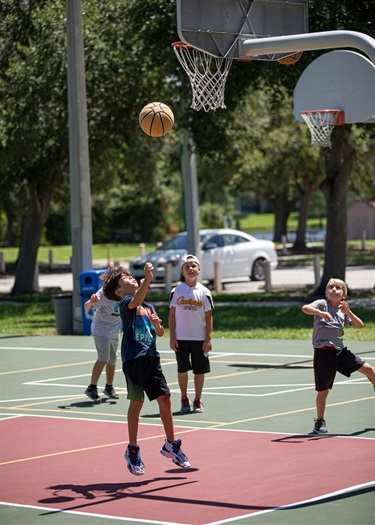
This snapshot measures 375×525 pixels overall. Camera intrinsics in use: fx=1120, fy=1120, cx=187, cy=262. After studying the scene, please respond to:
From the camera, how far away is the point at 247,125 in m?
37.0

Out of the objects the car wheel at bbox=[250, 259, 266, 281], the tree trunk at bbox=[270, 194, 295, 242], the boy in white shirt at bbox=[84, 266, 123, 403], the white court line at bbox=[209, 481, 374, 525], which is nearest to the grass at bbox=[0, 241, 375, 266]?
the tree trunk at bbox=[270, 194, 295, 242]

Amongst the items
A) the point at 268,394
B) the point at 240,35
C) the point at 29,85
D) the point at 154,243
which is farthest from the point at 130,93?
the point at 154,243

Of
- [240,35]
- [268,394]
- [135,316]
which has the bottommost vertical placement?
[268,394]

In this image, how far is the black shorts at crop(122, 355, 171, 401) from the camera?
10.2 m

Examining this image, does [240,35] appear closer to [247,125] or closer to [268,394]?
[268,394]

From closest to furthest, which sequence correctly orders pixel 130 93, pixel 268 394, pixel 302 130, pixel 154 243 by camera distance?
pixel 268 394
pixel 130 93
pixel 302 130
pixel 154 243

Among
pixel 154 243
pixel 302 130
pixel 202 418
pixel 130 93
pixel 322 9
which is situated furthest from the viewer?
pixel 154 243

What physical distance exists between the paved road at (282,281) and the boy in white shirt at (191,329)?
19.3 meters

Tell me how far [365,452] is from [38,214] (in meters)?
25.0

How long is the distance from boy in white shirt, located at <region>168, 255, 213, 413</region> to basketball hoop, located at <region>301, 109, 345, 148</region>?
3042mm

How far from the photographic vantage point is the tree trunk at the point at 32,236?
34188 millimetres

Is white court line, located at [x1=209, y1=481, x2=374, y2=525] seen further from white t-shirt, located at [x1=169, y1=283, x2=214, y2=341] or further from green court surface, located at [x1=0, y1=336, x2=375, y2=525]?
white t-shirt, located at [x1=169, y1=283, x2=214, y2=341]

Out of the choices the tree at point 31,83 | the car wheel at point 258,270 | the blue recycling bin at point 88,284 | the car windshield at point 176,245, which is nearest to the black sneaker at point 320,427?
the blue recycling bin at point 88,284

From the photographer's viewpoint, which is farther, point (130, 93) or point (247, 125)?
point (247, 125)
